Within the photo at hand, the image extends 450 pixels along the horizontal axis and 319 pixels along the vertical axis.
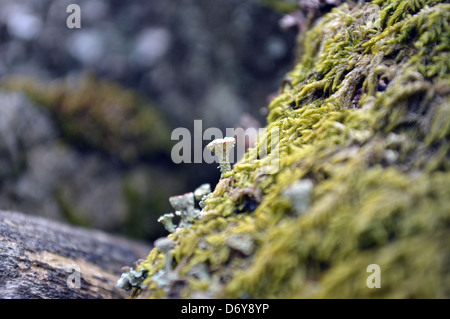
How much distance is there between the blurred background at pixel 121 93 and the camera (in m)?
5.03

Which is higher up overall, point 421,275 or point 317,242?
point 317,242

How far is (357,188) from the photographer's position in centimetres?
126

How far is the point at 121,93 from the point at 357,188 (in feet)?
16.7

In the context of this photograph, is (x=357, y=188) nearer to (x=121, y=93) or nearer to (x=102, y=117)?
(x=102, y=117)

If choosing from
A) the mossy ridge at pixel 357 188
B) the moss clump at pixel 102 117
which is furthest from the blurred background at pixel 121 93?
the mossy ridge at pixel 357 188

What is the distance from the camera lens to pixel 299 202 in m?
1.32

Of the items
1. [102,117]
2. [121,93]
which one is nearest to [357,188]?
→ [102,117]

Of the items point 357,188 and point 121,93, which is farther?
point 121,93

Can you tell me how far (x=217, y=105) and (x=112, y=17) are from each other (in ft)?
8.65

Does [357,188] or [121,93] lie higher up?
[121,93]

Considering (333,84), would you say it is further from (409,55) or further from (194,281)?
(194,281)

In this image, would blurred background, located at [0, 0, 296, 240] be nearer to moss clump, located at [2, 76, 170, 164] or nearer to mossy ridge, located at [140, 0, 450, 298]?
moss clump, located at [2, 76, 170, 164]
